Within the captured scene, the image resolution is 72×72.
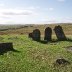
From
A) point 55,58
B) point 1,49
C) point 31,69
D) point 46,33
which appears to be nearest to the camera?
point 31,69

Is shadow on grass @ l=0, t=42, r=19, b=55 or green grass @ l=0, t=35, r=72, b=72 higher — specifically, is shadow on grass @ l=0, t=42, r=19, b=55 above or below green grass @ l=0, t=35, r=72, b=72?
above

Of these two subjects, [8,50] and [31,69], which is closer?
[31,69]

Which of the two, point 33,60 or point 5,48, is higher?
point 5,48

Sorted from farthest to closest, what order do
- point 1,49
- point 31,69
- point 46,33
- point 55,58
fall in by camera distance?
point 46,33, point 1,49, point 55,58, point 31,69

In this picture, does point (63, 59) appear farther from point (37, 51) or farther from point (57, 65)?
point (37, 51)

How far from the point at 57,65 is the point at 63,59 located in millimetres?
1525

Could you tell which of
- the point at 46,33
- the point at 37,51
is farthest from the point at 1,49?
the point at 46,33

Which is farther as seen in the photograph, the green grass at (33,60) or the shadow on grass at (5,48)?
the shadow on grass at (5,48)

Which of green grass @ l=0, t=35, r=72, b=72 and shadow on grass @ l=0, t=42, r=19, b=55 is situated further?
shadow on grass @ l=0, t=42, r=19, b=55

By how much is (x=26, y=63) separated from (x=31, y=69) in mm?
1731

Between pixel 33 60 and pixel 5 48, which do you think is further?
pixel 5 48

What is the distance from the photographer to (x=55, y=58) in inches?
1100

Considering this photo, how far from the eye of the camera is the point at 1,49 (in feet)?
103

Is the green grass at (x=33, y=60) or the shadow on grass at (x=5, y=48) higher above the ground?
the shadow on grass at (x=5, y=48)
